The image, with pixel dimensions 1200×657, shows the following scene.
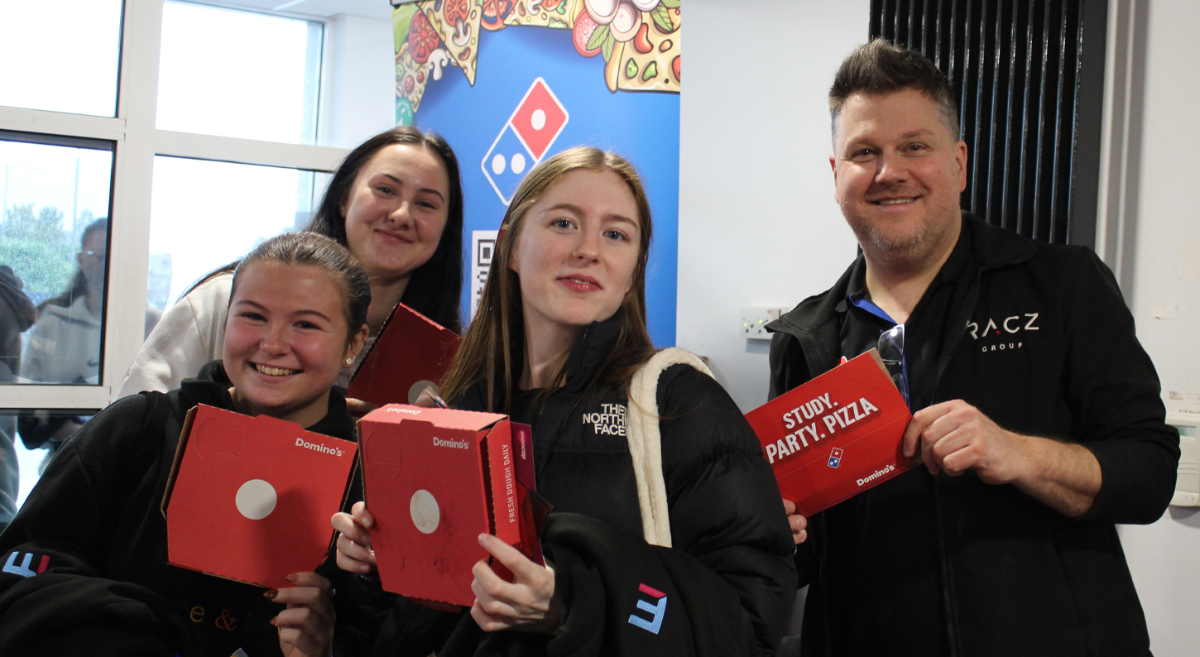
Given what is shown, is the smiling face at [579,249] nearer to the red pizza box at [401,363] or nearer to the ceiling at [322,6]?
the red pizza box at [401,363]

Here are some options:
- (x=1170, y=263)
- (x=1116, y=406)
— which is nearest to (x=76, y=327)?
(x=1116, y=406)

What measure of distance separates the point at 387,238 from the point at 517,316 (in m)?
0.79

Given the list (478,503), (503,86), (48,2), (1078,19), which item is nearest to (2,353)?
(48,2)

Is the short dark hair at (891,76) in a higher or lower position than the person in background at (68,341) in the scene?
higher

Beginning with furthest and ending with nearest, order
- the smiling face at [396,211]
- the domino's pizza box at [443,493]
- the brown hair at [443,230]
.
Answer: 1. the brown hair at [443,230]
2. the smiling face at [396,211]
3. the domino's pizza box at [443,493]

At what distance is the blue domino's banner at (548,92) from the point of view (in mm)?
3316

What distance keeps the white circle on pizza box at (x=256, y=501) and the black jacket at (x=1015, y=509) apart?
1089mm

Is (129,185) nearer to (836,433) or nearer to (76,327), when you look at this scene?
(76,327)

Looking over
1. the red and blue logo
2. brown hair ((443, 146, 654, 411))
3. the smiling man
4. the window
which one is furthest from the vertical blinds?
the window

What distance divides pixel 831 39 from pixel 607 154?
187 cm

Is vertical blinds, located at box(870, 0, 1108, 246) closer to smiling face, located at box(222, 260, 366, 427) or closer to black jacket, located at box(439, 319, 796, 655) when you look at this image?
black jacket, located at box(439, 319, 796, 655)

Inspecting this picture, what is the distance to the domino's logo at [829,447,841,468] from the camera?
4.68 feet

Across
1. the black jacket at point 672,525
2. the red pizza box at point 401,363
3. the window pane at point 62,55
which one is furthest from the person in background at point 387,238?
the window pane at point 62,55

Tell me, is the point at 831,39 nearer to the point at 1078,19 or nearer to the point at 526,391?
the point at 1078,19
